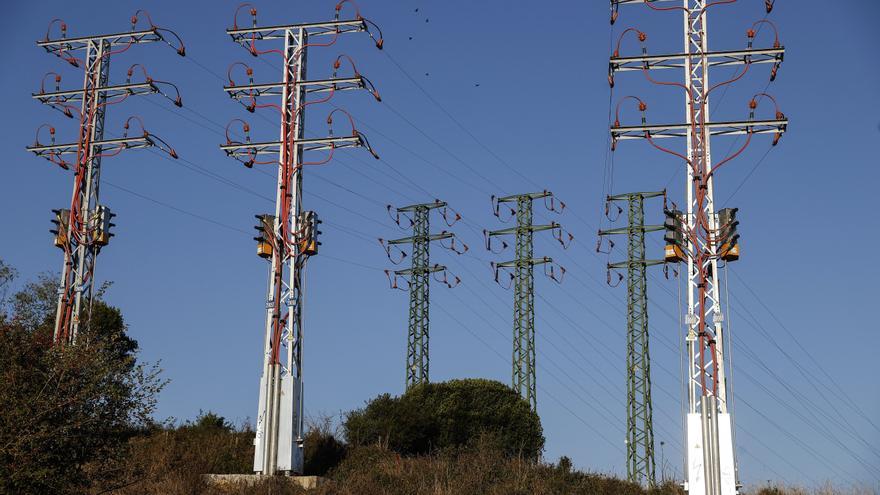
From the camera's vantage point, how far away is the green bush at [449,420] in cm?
4569

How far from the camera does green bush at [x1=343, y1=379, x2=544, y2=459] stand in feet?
150

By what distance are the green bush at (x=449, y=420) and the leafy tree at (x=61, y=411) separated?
17.0 m

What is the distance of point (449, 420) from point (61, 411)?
990 inches

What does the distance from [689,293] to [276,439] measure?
14335mm

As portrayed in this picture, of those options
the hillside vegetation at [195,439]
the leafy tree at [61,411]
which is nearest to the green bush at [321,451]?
the hillside vegetation at [195,439]

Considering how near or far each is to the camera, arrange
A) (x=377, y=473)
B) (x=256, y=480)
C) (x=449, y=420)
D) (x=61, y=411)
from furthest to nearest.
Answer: (x=449, y=420) → (x=377, y=473) → (x=256, y=480) → (x=61, y=411)

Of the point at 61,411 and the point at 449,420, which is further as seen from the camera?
the point at 449,420

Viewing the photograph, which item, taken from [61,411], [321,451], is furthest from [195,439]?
[61,411]

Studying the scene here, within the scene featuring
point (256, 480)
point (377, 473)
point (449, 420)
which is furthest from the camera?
point (449, 420)

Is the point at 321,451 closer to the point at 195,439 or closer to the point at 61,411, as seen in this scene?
the point at 195,439

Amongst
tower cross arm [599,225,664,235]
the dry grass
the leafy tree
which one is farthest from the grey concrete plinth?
tower cross arm [599,225,664,235]

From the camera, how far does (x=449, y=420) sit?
4881cm

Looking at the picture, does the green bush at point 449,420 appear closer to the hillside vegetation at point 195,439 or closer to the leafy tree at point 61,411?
the hillside vegetation at point 195,439

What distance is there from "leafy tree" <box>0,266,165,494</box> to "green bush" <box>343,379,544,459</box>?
1704 centimetres
